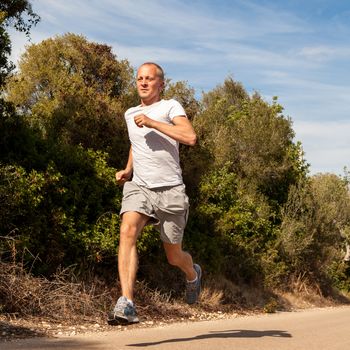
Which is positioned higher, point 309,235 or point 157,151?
point 157,151

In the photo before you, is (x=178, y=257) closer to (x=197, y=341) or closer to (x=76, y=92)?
(x=197, y=341)

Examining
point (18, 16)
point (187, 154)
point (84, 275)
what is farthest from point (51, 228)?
point (187, 154)

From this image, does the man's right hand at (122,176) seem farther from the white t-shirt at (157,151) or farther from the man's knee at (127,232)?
the man's knee at (127,232)

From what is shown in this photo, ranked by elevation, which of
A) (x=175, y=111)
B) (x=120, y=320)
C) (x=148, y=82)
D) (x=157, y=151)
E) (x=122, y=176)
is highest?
(x=148, y=82)

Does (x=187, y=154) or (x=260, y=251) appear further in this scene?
(x=260, y=251)

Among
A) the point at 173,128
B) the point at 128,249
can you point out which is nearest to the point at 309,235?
the point at 128,249

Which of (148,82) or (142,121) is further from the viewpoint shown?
(148,82)


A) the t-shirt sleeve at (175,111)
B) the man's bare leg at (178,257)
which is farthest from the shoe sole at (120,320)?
the t-shirt sleeve at (175,111)

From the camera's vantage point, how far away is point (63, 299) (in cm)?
840

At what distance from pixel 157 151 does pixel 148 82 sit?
2.18 feet

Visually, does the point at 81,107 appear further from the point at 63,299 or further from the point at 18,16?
the point at 63,299

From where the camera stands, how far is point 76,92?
1628cm

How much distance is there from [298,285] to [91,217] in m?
12.0

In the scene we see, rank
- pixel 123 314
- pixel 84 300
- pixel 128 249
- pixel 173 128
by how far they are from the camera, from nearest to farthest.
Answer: pixel 123 314, pixel 173 128, pixel 128 249, pixel 84 300
